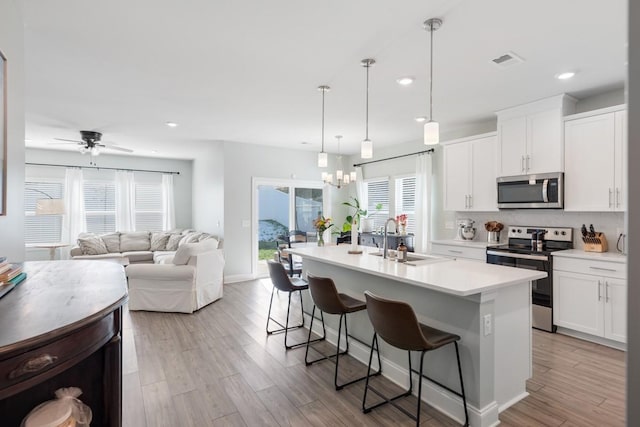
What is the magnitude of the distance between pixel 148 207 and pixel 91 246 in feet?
5.43

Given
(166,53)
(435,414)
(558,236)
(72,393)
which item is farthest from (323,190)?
(72,393)

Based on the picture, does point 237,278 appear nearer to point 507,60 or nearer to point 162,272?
point 162,272

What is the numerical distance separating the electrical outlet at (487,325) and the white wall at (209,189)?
5058 millimetres

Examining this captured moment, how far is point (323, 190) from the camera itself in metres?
7.58

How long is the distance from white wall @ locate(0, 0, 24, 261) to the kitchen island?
7.21 ft

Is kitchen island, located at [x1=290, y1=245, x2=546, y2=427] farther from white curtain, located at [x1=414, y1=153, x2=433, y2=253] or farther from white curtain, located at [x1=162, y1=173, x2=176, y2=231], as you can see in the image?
white curtain, located at [x1=162, y1=173, x2=176, y2=231]

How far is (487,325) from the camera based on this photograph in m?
2.11

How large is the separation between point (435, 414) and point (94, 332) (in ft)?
7.13

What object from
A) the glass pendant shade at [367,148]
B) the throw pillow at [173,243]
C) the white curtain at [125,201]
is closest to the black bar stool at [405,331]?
the glass pendant shade at [367,148]

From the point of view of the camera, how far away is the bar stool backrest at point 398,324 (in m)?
1.94

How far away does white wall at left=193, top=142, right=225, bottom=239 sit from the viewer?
637 centimetres

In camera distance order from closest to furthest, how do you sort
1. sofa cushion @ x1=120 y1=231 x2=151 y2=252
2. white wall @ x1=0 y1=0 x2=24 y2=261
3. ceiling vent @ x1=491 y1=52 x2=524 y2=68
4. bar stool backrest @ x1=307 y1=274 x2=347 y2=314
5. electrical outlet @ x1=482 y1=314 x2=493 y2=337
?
white wall @ x1=0 y1=0 x2=24 y2=261
electrical outlet @ x1=482 y1=314 x2=493 y2=337
bar stool backrest @ x1=307 y1=274 x2=347 y2=314
ceiling vent @ x1=491 y1=52 x2=524 y2=68
sofa cushion @ x1=120 y1=231 x2=151 y2=252

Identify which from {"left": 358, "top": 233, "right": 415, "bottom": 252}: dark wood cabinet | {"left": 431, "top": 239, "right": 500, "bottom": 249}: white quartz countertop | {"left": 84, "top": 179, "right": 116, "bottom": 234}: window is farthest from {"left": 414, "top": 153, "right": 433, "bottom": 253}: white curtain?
{"left": 84, "top": 179, "right": 116, "bottom": 234}: window

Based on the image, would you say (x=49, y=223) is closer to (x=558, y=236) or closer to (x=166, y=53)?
(x=166, y=53)
